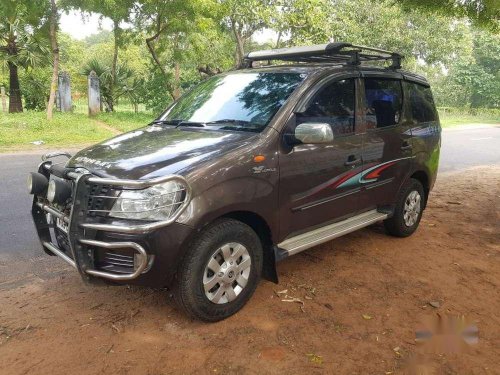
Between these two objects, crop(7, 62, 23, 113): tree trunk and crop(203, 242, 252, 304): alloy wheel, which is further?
crop(7, 62, 23, 113): tree trunk

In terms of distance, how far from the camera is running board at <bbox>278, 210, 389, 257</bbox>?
350 cm

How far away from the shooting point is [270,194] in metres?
3.29

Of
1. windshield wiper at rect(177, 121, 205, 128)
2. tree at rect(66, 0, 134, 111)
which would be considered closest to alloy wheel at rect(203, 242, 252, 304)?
windshield wiper at rect(177, 121, 205, 128)

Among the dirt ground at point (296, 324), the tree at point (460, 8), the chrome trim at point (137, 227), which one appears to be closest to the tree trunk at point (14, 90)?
the tree at point (460, 8)

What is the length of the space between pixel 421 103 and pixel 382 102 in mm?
937

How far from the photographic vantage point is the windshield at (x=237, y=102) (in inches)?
141

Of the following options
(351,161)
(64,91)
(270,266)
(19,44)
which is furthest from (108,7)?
(270,266)

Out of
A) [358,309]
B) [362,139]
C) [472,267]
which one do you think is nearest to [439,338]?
[358,309]

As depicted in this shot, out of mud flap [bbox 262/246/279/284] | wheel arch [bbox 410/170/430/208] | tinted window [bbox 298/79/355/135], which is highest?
tinted window [bbox 298/79/355/135]

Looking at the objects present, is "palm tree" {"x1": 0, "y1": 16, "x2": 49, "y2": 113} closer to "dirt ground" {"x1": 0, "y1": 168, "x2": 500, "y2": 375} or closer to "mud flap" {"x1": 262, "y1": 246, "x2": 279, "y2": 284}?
"dirt ground" {"x1": 0, "y1": 168, "x2": 500, "y2": 375}

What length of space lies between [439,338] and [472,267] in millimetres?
1520

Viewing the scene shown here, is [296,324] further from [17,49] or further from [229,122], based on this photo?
[17,49]

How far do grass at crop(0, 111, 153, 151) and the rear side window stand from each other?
985cm

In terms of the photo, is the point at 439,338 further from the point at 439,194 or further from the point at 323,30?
the point at 323,30
